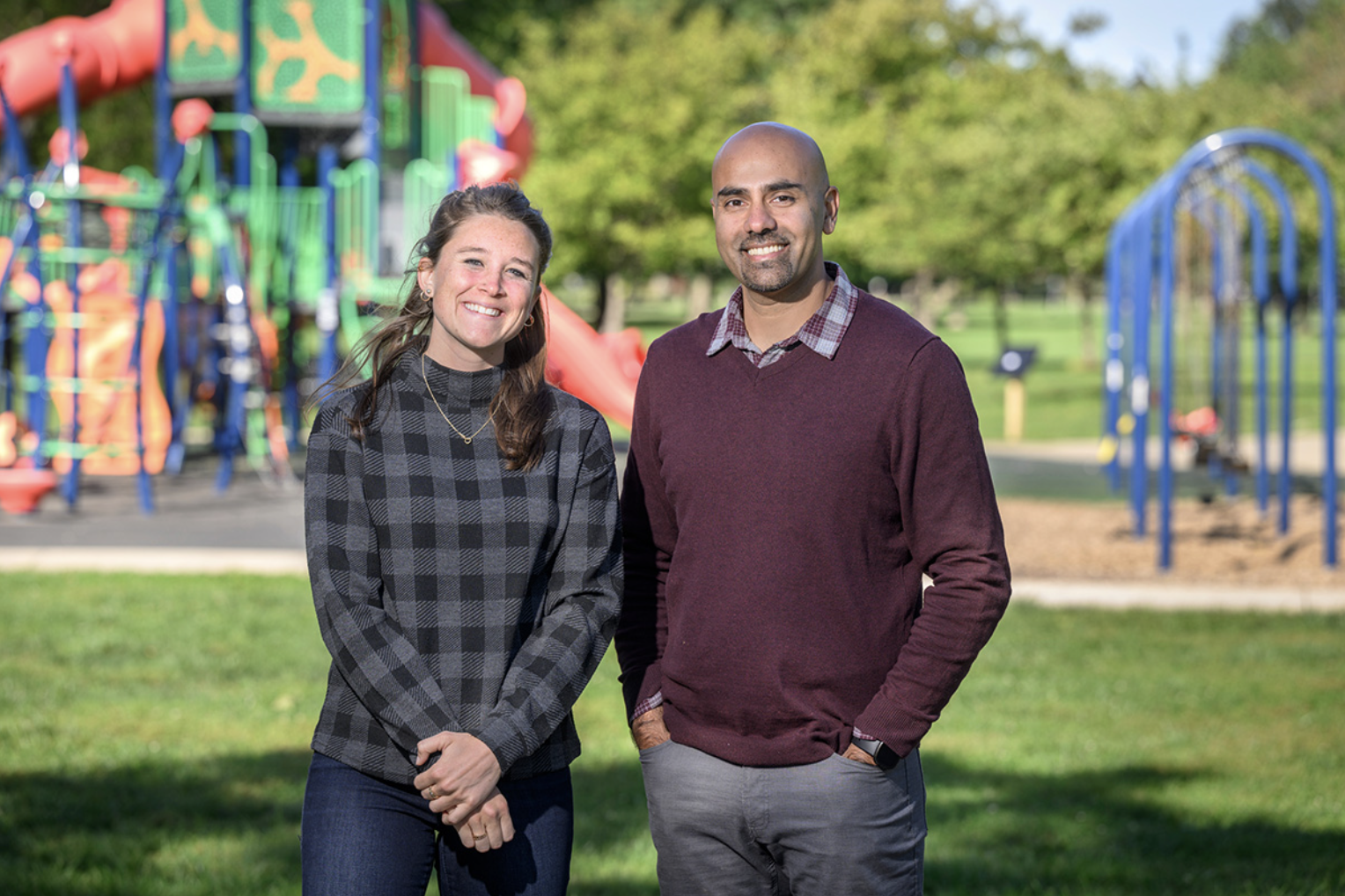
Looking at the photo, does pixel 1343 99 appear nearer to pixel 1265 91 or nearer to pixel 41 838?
pixel 1265 91

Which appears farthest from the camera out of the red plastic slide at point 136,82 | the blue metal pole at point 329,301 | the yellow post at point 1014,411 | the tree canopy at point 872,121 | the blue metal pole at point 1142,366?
the tree canopy at point 872,121

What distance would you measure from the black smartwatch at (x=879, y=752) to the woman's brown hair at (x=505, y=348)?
73 centimetres

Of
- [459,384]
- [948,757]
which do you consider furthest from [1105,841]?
[459,384]

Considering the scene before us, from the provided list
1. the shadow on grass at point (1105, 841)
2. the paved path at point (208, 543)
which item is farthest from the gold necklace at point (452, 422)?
the paved path at point (208, 543)

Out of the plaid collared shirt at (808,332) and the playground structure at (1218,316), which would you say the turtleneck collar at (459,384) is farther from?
the playground structure at (1218,316)

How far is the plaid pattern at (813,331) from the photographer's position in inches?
95.7

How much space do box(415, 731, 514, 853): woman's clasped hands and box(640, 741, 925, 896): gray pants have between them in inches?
12.6

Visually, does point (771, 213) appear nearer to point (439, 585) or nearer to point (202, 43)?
point (439, 585)

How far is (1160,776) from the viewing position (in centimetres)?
532

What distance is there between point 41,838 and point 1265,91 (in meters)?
31.6

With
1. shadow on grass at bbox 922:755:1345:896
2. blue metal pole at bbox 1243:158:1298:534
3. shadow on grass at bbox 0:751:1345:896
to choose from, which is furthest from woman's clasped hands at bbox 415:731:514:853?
blue metal pole at bbox 1243:158:1298:534

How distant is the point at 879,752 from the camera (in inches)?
92.0

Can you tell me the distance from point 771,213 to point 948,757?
11.8 ft

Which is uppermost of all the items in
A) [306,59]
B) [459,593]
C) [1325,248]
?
[306,59]
